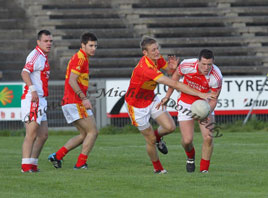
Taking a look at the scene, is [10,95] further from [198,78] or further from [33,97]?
[198,78]

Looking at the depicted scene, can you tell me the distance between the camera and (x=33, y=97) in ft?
33.2

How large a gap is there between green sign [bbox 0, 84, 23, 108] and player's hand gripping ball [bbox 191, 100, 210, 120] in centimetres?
994

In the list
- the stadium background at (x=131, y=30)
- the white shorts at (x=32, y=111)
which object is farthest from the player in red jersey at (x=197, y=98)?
the stadium background at (x=131, y=30)

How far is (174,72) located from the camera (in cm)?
1029

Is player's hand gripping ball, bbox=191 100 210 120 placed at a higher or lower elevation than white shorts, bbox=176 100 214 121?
higher

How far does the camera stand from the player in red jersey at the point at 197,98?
392 inches

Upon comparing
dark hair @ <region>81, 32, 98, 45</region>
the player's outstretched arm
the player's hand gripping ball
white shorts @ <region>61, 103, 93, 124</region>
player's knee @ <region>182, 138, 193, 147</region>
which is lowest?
player's knee @ <region>182, 138, 193, 147</region>

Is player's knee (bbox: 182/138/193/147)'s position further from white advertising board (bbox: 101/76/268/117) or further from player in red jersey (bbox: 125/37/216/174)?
white advertising board (bbox: 101/76/268/117)

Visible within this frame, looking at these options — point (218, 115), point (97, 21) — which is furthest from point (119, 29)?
point (218, 115)

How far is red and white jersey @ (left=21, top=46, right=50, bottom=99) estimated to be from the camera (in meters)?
10.3

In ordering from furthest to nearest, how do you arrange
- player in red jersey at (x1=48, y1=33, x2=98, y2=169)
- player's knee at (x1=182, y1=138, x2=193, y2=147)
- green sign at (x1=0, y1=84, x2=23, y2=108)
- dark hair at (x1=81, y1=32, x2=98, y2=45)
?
1. green sign at (x1=0, y1=84, x2=23, y2=108)
2. dark hair at (x1=81, y1=32, x2=98, y2=45)
3. player in red jersey at (x1=48, y1=33, x2=98, y2=169)
4. player's knee at (x1=182, y1=138, x2=193, y2=147)

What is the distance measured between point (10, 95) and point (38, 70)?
8.70 m

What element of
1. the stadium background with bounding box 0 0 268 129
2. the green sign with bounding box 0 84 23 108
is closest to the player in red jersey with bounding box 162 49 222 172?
the green sign with bounding box 0 84 23 108

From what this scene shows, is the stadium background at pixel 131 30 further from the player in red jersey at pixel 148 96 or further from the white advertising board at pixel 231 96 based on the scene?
the player in red jersey at pixel 148 96
